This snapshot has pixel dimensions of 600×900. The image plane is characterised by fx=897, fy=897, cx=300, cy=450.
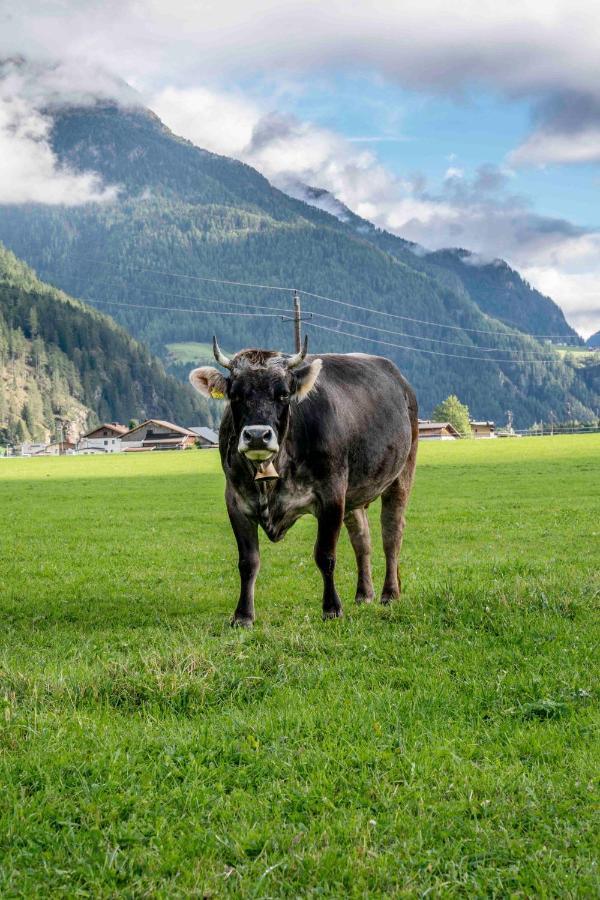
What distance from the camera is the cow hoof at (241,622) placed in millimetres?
10198

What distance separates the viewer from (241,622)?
10297mm

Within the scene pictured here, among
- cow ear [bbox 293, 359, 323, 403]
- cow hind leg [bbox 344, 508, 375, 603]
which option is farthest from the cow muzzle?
cow hind leg [bbox 344, 508, 375, 603]

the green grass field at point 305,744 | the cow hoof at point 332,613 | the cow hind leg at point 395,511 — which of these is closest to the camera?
the green grass field at point 305,744

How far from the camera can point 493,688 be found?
7211 millimetres

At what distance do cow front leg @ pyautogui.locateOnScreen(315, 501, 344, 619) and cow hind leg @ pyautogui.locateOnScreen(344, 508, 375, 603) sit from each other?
1643 mm

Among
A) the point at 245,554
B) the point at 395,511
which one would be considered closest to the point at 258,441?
the point at 245,554

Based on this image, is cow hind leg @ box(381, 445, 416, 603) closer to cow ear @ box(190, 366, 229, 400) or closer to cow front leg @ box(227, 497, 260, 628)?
cow front leg @ box(227, 497, 260, 628)

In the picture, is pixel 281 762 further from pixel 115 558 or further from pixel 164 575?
pixel 115 558

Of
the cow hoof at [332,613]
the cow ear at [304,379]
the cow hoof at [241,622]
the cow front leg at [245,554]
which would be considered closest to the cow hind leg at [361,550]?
the cow hoof at [332,613]

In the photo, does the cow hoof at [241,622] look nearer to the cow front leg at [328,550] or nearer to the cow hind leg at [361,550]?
the cow front leg at [328,550]

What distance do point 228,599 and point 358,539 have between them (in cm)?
204

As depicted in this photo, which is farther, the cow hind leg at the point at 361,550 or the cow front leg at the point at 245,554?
the cow hind leg at the point at 361,550

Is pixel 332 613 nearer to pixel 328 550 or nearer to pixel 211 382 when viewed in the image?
pixel 328 550

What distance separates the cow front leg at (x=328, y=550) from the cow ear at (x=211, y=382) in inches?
71.9
